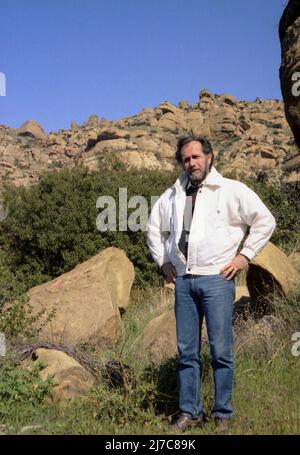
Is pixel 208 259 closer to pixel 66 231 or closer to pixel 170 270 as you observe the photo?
pixel 170 270

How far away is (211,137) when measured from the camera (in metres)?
55.2

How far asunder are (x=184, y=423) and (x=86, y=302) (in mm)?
4165

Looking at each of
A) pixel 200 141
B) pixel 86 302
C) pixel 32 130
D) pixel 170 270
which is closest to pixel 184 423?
pixel 170 270

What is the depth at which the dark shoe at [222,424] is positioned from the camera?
379cm

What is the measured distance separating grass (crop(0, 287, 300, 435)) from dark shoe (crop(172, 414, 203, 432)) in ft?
0.17

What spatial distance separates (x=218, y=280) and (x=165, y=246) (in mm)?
584

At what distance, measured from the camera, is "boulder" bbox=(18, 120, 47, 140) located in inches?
3223

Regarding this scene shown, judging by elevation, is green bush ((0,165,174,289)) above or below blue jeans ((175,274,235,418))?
above

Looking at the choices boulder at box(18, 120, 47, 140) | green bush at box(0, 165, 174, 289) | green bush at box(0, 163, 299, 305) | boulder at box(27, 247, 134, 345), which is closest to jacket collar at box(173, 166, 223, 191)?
boulder at box(27, 247, 134, 345)

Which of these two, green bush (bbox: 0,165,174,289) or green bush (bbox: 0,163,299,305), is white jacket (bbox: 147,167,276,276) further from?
green bush (bbox: 0,165,174,289)

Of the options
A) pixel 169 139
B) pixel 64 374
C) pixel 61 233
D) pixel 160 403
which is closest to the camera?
pixel 160 403

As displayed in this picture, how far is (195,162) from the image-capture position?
4035 millimetres

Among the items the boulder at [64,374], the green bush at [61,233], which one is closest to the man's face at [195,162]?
the boulder at [64,374]

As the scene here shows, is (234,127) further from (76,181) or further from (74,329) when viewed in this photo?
(74,329)
